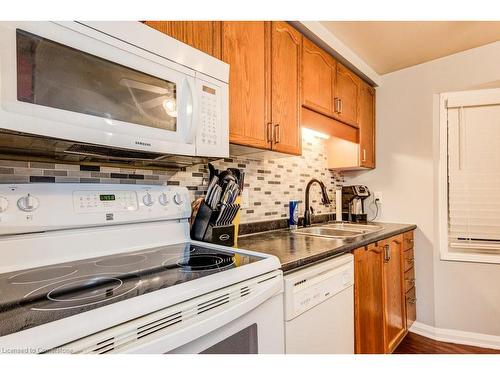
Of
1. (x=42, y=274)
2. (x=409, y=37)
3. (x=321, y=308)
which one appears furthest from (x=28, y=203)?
(x=409, y=37)

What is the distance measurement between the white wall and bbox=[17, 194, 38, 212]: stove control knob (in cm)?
258

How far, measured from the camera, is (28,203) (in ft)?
2.95

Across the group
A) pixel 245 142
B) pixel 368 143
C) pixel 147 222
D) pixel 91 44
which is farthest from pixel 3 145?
pixel 368 143

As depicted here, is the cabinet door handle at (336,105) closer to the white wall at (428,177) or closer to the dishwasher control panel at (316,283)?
the white wall at (428,177)

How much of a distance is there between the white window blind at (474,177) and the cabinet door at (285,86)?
149cm

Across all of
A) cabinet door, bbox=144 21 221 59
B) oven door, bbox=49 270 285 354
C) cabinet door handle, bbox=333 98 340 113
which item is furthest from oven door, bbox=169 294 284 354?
cabinet door handle, bbox=333 98 340 113

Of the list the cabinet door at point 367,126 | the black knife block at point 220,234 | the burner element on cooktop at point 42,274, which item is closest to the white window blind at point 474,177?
the cabinet door at point 367,126

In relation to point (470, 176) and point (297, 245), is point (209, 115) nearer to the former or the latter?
point (297, 245)

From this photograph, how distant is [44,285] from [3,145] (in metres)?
0.44

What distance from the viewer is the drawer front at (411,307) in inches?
86.5

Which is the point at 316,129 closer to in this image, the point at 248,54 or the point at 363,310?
the point at 248,54

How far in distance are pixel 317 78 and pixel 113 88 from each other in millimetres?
1397

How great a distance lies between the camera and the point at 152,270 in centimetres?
87

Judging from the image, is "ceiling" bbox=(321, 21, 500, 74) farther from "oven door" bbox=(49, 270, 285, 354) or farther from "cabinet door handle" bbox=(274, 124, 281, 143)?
"oven door" bbox=(49, 270, 285, 354)
